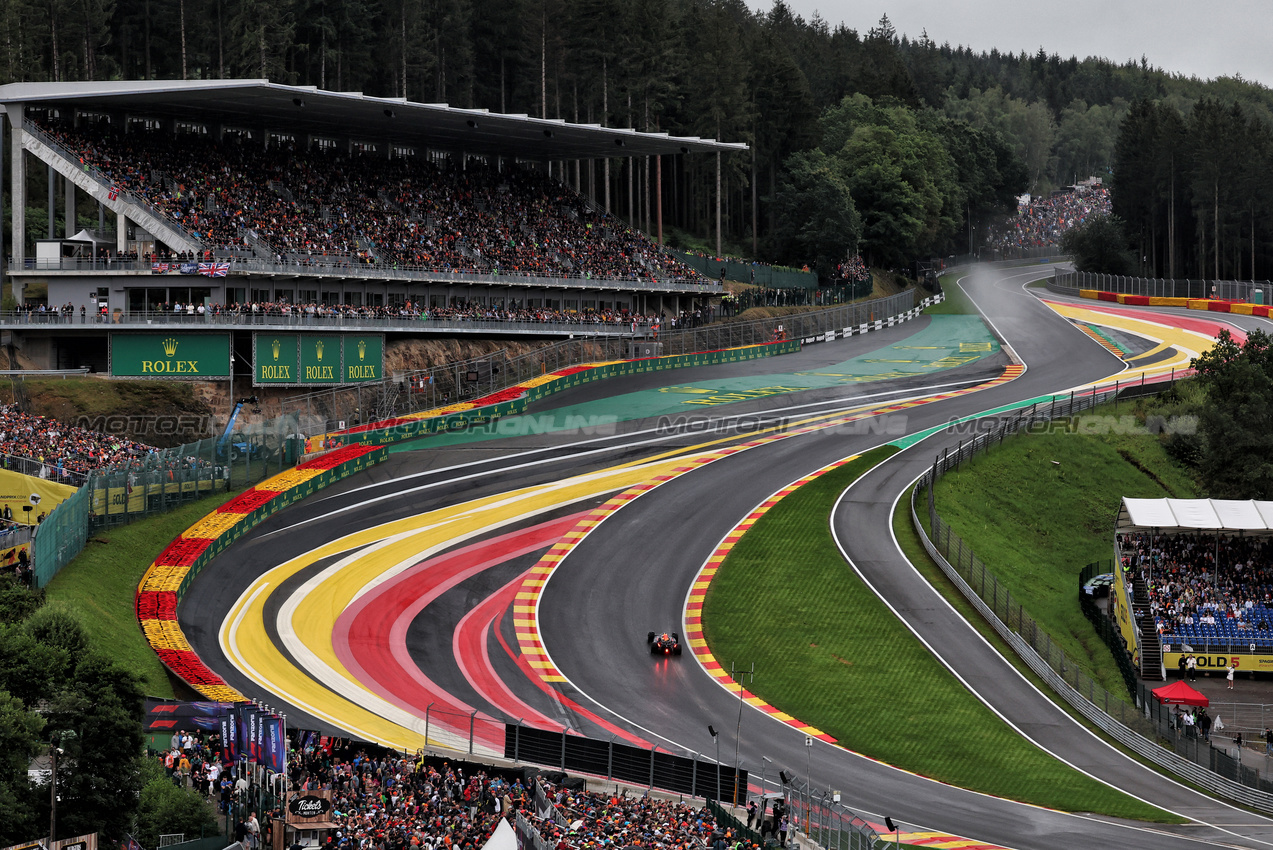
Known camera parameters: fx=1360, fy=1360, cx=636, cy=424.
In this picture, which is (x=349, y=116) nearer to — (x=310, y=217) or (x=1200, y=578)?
(x=310, y=217)

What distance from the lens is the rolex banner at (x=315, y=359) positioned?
55.6 meters

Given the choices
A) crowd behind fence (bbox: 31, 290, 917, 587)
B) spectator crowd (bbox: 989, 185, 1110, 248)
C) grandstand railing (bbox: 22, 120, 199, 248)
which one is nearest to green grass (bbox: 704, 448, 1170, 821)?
crowd behind fence (bbox: 31, 290, 917, 587)

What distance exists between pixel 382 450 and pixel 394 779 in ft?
90.0

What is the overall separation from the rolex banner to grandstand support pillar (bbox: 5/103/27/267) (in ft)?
35.7

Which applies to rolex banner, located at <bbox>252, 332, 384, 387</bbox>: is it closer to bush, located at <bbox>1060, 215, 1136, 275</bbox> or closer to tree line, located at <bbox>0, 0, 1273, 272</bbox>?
tree line, located at <bbox>0, 0, 1273, 272</bbox>

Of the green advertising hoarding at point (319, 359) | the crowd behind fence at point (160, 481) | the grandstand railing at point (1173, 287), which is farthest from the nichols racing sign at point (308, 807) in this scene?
the grandstand railing at point (1173, 287)

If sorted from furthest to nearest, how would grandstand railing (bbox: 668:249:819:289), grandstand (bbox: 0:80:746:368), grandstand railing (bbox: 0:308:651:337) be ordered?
grandstand railing (bbox: 668:249:819:289), grandstand (bbox: 0:80:746:368), grandstand railing (bbox: 0:308:651:337)

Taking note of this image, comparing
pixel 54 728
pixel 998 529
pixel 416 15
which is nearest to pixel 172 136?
pixel 416 15

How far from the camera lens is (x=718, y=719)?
32.8 meters

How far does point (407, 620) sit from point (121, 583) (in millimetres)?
7733

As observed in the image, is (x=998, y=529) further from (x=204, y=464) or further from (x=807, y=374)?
(x=204, y=464)

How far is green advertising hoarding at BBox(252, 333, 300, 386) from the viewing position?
5541 cm

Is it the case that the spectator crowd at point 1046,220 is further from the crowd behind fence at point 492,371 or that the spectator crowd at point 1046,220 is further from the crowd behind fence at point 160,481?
the crowd behind fence at point 160,481

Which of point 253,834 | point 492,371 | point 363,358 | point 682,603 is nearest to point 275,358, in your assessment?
point 363,358
